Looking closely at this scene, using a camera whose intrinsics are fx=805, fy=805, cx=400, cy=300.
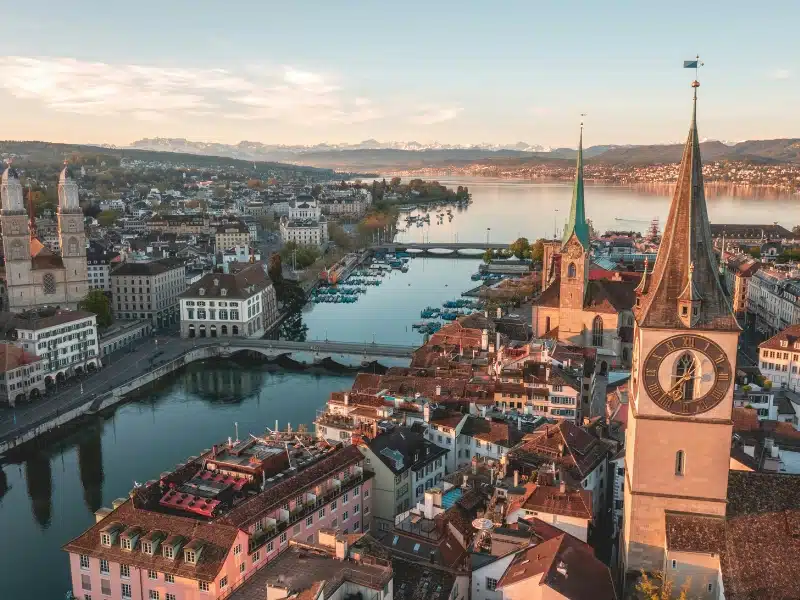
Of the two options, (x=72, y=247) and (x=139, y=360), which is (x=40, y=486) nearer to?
(x=139, y=360)

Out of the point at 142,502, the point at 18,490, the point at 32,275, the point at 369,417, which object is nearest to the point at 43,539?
the point at 18,490

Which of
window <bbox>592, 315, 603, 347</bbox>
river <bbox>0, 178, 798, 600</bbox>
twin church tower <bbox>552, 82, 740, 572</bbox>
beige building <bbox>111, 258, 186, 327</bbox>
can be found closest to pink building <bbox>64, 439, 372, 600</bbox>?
river <bbox>0, 178, 798, 600</bbox>

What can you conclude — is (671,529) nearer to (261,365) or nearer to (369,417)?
(369,417)

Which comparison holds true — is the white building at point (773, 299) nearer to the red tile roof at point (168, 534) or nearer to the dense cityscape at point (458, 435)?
the dense cityscape at point (458, 435)

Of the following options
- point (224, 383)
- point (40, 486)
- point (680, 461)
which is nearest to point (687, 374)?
point (680, 461)

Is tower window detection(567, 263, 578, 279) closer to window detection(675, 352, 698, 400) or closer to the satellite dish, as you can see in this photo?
the satellite dish

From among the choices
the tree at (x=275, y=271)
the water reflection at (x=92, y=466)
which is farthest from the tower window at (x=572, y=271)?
the tree at (x=275, y=271)
